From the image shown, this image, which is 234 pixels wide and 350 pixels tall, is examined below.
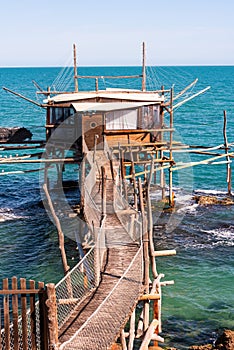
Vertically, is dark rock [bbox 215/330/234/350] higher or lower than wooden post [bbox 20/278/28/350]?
lower

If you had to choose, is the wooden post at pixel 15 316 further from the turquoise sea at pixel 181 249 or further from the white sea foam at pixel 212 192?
the white sea foam at pixel 212 192

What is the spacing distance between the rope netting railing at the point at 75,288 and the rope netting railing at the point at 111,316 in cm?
79

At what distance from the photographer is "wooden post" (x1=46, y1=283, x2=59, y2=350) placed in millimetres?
9549

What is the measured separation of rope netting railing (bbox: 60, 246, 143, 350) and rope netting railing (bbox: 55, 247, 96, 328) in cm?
79

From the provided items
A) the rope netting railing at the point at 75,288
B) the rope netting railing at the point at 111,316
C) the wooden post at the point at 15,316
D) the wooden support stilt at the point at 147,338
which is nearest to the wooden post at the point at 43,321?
the wooden post at the point at 15,316

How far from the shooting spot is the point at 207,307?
19969 mm

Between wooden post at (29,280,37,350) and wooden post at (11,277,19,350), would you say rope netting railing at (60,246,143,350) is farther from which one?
wooden post at (11,277,19,350)

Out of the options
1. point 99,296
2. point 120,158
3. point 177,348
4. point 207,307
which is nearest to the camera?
point 99,296

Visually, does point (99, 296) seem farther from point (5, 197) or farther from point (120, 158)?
Answer: point (5, 197)

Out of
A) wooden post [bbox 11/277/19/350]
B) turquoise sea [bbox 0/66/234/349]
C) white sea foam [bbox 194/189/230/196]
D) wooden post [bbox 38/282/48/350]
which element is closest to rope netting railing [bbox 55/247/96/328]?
wooden post [bbox 38/282/48/350]

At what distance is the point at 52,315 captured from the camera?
974 cm

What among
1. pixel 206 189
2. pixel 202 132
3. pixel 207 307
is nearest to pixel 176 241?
pixel 207 307

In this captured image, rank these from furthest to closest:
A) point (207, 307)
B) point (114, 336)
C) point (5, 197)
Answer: point (5, 197) < point (207, 307) < point (114, 336)

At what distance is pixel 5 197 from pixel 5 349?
25.5 metres
